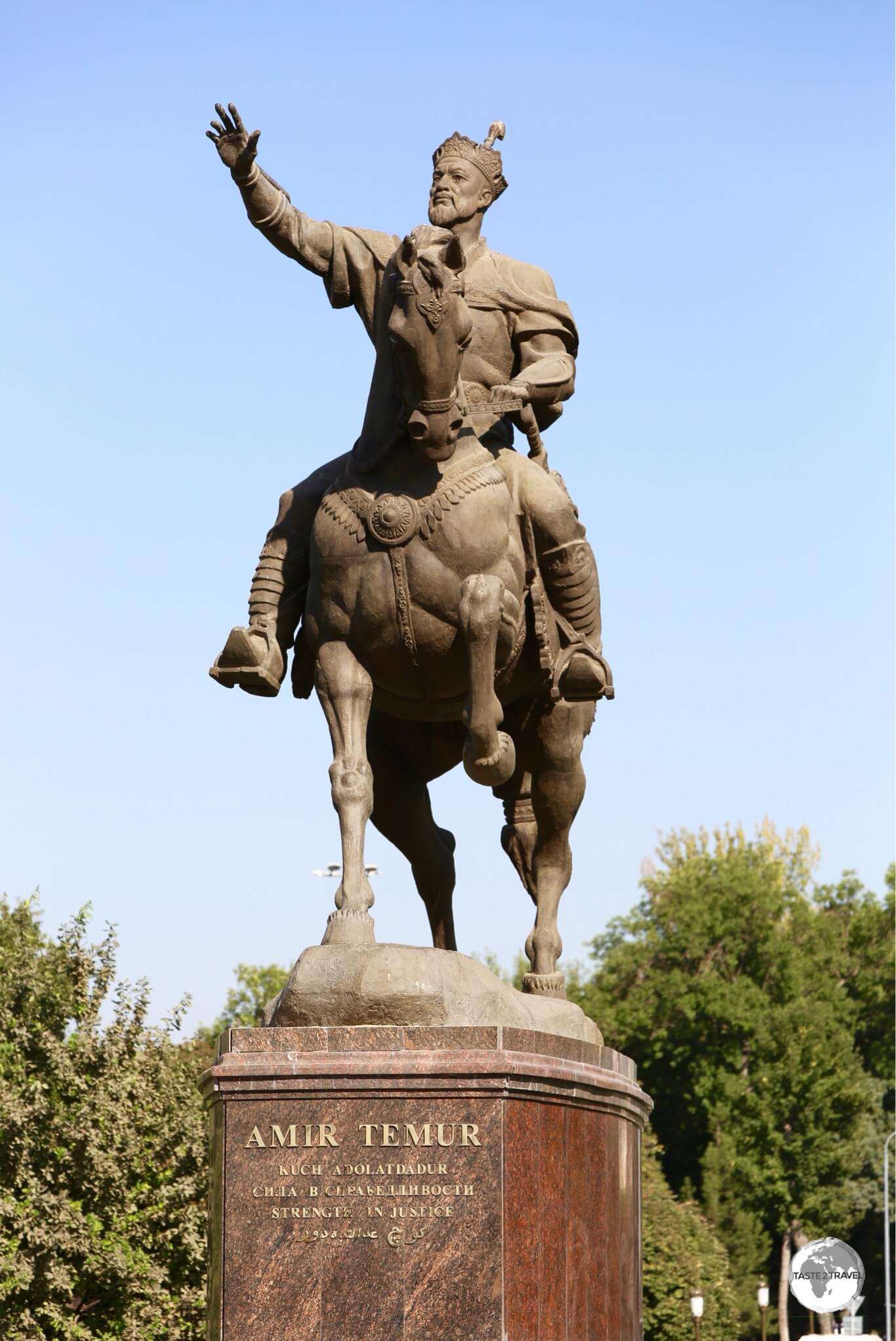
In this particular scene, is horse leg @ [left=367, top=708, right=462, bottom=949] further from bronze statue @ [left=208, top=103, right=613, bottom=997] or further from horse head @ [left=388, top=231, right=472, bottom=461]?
horse head @ [left=388, top=231, right=472, bottom=461]

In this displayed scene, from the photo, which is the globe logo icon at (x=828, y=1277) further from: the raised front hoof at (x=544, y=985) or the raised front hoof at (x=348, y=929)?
the raised front hoof at (x=348, y=929)

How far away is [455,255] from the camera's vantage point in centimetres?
1097

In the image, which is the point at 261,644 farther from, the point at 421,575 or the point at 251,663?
the point at 421,575

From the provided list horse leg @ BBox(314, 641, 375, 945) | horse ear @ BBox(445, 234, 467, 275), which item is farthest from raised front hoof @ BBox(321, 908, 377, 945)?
horse ear @ BBox(445, 234, 467, 275)

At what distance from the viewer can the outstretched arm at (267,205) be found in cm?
1191

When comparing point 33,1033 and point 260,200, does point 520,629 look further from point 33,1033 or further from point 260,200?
point 33,1033

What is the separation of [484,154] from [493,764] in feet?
12.7

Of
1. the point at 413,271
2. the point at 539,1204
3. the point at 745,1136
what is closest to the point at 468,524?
the point at 413,271

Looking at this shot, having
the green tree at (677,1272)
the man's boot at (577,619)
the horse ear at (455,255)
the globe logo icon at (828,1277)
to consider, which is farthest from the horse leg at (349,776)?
the green tree at (677,1272)

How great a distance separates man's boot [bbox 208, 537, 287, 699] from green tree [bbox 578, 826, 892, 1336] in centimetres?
4845

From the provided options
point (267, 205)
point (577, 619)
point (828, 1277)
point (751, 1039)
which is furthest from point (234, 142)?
point (751, 1039)

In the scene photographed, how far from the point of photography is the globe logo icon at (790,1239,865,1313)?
1005 inches

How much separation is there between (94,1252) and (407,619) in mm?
19136

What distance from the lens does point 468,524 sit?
11.3 meters
